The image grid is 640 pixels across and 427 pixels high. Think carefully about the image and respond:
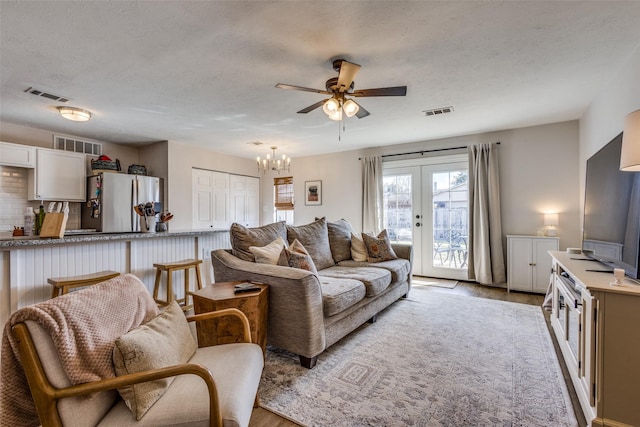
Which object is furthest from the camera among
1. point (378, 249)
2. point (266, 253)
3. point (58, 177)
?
point (58, 177)

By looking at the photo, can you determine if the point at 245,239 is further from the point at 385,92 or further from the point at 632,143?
the point at 632,143

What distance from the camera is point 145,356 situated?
3.68ft

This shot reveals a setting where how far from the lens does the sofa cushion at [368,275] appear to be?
9.21 feet

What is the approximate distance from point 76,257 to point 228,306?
1.81m

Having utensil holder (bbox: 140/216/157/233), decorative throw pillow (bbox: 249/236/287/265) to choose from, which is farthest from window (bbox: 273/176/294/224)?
decorative throw pillow (bbox: 249/236/287/265)

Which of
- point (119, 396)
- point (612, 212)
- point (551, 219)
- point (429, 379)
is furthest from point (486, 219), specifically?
point (119, 396)

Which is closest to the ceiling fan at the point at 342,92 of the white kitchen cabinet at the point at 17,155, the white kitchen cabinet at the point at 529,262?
the white kitchen cabinet at the point at 529,262

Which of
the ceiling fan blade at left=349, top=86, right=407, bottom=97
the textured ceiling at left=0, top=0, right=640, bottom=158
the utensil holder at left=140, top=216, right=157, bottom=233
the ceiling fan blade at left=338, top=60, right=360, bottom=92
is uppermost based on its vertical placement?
the textured ceiling at left=0, top=0, right=640, bottom=158

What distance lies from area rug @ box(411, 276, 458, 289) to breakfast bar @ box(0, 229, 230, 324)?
326cm

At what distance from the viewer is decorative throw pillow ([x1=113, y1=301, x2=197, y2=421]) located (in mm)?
1076

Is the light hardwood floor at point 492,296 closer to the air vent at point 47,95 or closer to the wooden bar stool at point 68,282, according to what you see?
the wooden bar stool at point 68,282

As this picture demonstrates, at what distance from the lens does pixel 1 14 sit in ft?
5.92

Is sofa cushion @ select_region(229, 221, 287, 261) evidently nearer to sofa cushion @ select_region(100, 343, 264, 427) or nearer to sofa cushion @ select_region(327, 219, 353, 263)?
sofa cushion @ select_region(327, 219, 353, 263)

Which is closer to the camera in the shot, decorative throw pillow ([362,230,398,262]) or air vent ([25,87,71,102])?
air vent ([25,87,71,102])
